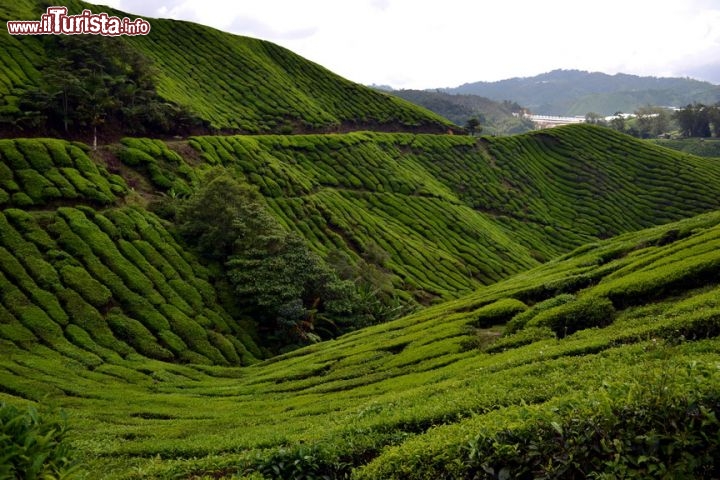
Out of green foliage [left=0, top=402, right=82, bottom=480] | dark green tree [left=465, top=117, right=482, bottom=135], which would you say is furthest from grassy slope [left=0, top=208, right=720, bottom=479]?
dark green tree [left=465, top=117, right=482, bottom=135]

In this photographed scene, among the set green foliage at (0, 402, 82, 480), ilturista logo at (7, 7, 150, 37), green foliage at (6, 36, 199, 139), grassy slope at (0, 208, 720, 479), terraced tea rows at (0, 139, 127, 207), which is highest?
ilturista logo at (7, 7, 150, 37)

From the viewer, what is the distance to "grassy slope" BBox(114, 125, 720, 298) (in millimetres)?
73188

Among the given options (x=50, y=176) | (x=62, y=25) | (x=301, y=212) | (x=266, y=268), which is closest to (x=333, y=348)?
(x=266, y=268)

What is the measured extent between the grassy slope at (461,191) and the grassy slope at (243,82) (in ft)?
41.5

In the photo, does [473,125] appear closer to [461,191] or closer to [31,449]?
[461,191]

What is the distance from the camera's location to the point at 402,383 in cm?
2364

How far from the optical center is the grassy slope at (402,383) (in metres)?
12.0

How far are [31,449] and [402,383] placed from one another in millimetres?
17223

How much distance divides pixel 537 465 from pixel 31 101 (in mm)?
71771

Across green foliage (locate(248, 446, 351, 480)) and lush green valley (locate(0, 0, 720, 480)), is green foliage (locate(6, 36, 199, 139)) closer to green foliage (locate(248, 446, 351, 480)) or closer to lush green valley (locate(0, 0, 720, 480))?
lush green valley (locate(0, 0, 720, 480))

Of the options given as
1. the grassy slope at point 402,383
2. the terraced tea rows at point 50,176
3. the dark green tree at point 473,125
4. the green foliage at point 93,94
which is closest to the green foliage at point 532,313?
the grassy slope at point 402,383

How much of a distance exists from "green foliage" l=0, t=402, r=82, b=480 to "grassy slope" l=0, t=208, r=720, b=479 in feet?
13.6

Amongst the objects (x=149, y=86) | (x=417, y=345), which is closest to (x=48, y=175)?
(x=149, y=86)

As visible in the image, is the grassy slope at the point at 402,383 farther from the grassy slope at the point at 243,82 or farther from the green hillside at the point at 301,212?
the grassy slope at the point at 243,82
